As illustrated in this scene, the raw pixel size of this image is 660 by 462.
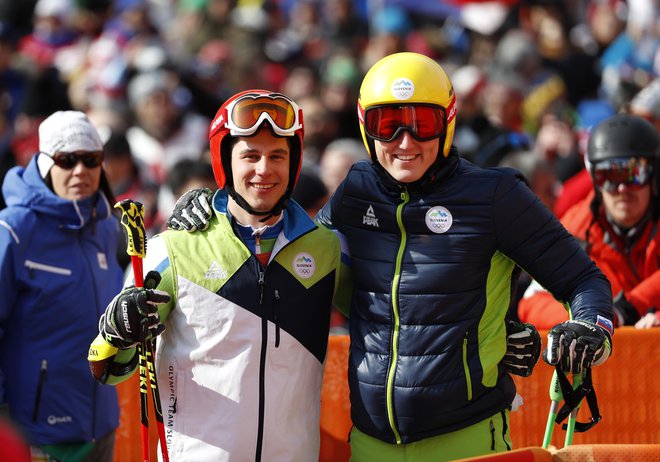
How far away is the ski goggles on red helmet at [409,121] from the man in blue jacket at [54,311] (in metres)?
2.47

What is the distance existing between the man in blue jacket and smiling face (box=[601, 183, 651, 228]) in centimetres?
305

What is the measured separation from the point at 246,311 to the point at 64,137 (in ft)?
8.53

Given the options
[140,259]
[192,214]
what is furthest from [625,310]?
[140,259]

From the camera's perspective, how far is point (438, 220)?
518 cm

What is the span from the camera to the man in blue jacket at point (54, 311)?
686 centimetres

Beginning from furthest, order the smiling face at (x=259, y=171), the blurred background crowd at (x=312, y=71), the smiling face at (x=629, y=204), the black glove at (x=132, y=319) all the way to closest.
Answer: the blurred background crowd at (x=312, y=71), the smiling face at (x=629, y=204), the smiling face at (x=259, y=171), the black glove at (x=132, y=319)

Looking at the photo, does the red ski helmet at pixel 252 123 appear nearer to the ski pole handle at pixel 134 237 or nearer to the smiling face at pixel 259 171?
the smiling face at pixel 259 171

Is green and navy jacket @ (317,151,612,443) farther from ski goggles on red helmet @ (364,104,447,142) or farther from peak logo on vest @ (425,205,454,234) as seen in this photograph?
ski goggles on red helmet @ (364,104,447,142)

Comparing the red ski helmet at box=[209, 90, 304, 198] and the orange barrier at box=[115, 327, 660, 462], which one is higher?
the red ski helmet at box=[209, 90, 304, 198]

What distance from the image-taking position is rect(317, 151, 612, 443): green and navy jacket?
5078mm

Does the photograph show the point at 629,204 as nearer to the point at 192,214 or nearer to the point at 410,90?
the point at 410,90

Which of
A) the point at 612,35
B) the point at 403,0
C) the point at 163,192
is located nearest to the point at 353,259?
the point at 163,192

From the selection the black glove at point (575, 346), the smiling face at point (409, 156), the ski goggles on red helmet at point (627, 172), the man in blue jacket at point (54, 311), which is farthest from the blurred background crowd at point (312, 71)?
the black glove at point (575, 346)

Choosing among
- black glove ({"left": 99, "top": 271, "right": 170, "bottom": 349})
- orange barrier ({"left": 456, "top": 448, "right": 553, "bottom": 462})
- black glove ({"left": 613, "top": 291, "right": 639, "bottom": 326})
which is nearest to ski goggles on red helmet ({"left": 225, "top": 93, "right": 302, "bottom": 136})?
black glove ({"left": 99, "top": 271, "right": 170, "bottom": 349})
